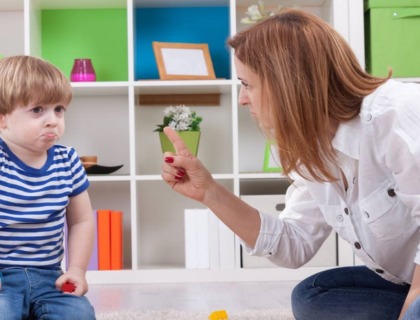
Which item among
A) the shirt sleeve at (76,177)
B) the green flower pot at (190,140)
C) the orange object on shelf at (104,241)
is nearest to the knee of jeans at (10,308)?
the shirt sleeve at (76,177)

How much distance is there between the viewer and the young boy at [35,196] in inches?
59.3

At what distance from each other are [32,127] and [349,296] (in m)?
0.77

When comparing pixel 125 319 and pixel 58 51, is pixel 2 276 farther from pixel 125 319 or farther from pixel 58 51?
pixel 58 51

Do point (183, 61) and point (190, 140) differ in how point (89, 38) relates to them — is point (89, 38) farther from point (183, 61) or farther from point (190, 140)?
point (190, 140)

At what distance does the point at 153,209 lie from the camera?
3.36m

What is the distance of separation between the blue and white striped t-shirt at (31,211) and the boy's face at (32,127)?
0.04m

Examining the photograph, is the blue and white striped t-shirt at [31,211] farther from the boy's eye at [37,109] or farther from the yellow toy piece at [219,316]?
the yellow toy piece at [219,316]

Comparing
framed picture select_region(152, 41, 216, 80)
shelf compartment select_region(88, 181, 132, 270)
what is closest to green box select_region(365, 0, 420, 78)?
framed picture select_region(152, 41, 216, 80)

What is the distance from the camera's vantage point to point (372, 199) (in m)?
1.35

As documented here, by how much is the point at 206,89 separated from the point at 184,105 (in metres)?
0.12

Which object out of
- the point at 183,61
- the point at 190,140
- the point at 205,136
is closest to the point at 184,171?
the point at 190,140

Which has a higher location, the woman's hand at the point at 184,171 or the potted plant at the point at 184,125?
the potted plant at the point at 184,125

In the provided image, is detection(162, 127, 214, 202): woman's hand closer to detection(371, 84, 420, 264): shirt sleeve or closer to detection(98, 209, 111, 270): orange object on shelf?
detection(371, 84, 420, 264): shirt sleeve

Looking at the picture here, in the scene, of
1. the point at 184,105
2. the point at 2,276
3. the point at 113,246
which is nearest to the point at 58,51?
the point at 184,105
